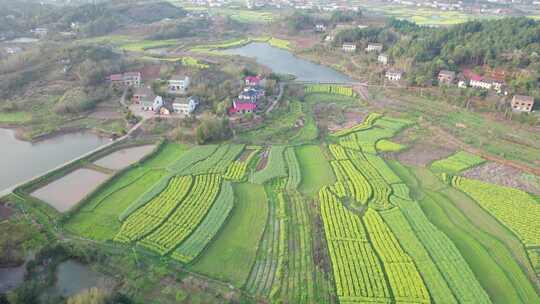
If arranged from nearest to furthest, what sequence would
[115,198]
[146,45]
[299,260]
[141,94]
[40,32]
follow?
[299,260]
[115,198]
[141,94]
[40,32]
[146,45]

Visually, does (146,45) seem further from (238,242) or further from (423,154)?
(238,242)

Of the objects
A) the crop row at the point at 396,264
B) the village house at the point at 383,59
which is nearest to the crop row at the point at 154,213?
the crop row at the point at 396,264

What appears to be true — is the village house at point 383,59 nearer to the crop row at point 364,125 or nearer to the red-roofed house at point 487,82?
the red-roofed house at point 487,82

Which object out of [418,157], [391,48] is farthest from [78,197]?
[391,48]

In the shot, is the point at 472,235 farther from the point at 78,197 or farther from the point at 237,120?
the point at 78,197

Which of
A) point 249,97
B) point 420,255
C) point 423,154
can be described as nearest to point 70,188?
point 249,97

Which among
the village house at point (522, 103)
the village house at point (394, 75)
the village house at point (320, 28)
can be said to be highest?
the village house at point (320, 28)
